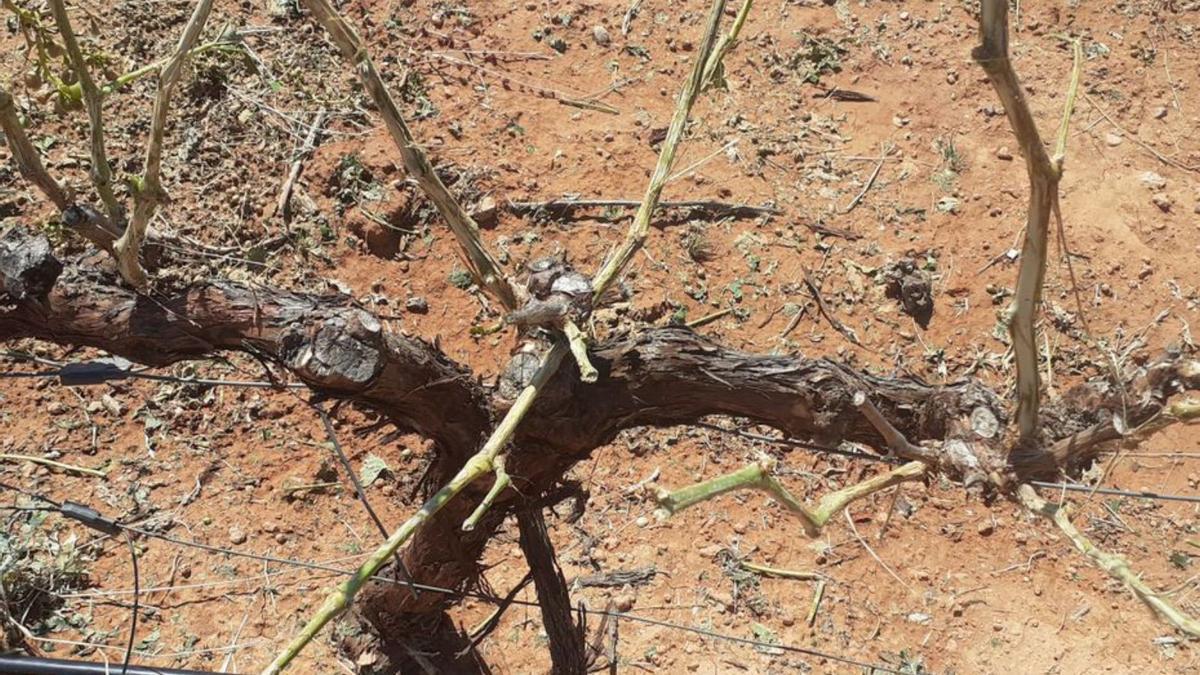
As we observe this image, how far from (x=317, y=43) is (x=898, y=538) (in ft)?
9.47

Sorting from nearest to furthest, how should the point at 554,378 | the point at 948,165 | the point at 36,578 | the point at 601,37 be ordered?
the point at 554,378
the point at 36,578
the point at 948,165
the point at 601,37

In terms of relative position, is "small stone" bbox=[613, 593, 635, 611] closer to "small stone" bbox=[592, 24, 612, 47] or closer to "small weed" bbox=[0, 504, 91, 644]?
"small weed" bbox=[0, 504, 91, 644]

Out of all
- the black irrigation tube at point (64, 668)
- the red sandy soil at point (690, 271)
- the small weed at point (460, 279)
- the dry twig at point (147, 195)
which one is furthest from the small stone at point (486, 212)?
the black irrigation tube at point (64, 668)

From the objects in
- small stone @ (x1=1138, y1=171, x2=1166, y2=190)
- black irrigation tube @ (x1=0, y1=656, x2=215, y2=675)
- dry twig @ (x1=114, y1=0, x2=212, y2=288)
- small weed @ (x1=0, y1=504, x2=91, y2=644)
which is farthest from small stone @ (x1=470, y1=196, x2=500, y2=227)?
small stone @ (x1=1138, y1=171, x2=1166, y2=190)

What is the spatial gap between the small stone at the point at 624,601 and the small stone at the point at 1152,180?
2.63 metres

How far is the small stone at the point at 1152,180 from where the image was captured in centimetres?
398

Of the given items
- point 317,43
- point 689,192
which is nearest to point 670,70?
point 689,192

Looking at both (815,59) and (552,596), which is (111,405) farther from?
(815,59)

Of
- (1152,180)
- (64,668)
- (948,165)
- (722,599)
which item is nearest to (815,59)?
(948,165)

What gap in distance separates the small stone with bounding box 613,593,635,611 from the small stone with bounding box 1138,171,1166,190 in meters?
2.63

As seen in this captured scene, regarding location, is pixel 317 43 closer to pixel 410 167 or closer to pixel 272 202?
pixel 272 202

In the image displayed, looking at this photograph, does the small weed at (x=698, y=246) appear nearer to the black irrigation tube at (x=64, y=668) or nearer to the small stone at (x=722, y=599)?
the small stone at (x=722, y=599)

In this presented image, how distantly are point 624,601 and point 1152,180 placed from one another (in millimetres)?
2703

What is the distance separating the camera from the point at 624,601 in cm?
297
